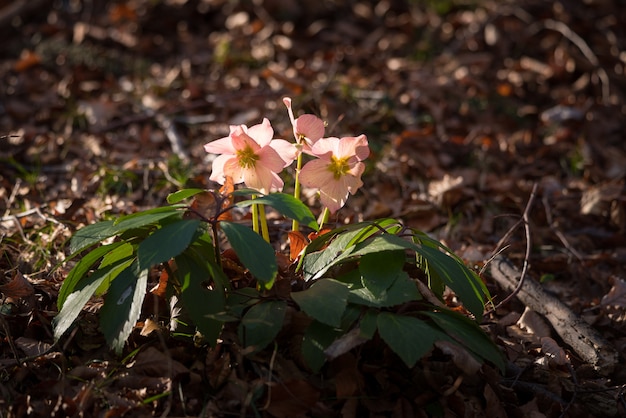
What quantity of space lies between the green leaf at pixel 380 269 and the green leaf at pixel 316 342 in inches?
5.7

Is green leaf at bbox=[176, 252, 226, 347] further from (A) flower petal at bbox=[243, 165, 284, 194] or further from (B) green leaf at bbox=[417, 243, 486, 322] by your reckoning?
(B) green leaf at bbox=[417, 243, 486, 322]

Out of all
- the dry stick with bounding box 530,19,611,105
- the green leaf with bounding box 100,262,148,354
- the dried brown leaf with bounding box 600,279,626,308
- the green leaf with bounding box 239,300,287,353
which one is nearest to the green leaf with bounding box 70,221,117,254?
the green leaf with bounding box 100,262,148,354

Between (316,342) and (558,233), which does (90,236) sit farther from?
(558,233)

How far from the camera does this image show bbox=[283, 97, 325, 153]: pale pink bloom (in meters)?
1.78

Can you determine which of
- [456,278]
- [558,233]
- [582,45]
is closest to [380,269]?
[456,278]

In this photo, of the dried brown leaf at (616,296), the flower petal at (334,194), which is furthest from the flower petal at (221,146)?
the dried brown leaf at (616,296)

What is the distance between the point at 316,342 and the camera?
5.38 feet

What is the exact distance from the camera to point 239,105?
4074 millimetres

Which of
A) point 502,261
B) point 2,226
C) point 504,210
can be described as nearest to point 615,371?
point 502,261

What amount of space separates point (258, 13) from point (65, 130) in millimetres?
2043

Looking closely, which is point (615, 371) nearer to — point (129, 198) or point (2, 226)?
point (129, 198)

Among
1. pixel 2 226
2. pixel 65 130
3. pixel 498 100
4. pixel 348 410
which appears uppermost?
pixel 348 410

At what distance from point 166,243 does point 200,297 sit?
0.73 ft

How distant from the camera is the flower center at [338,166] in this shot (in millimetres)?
1809
